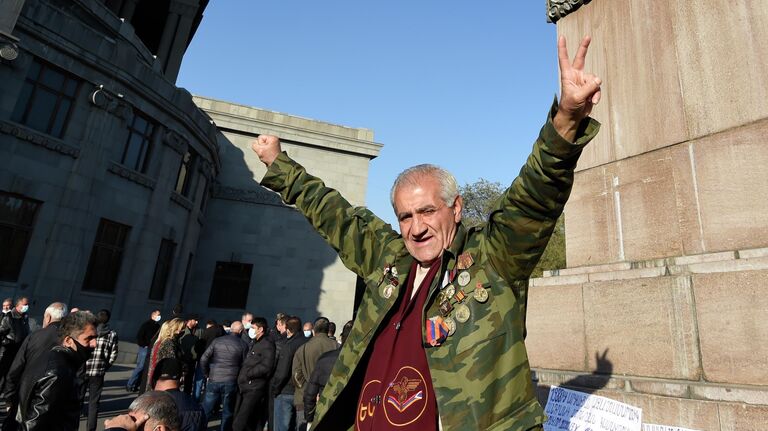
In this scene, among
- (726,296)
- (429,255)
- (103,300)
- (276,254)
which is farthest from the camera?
(276,254)

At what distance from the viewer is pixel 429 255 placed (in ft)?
6.79

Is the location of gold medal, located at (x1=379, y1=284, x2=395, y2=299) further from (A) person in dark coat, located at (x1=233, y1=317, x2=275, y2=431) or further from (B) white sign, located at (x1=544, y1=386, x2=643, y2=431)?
(A) person in dark coat, located at (x1=233, y1=317, x2=275, y2=431)

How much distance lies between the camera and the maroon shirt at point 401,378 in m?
1.78

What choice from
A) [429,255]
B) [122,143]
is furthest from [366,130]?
[429,255]

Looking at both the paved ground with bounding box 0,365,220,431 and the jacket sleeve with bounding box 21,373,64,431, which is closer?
the jacket sleeve with bounding box 21,373,64,431

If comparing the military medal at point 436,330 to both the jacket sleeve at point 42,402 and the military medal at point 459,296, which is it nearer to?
the military medal at point 459,296

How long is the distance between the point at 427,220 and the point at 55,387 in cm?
414

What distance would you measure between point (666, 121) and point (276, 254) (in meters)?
22.8

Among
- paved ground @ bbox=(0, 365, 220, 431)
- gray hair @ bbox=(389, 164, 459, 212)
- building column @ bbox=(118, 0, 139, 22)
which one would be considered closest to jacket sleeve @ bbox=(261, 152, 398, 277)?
gray hair @ bbox=(389, 164, 459, 212)

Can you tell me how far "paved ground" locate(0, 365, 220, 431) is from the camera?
8.55m

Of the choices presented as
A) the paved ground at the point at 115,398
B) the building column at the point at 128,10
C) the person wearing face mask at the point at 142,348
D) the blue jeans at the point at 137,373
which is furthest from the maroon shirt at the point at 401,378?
the building column at the point at 128,10

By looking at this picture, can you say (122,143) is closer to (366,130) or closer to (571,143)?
(366,130)

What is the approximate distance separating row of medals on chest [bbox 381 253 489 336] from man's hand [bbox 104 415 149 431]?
218 cm

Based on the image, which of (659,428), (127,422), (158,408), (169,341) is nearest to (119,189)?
(169,341)
